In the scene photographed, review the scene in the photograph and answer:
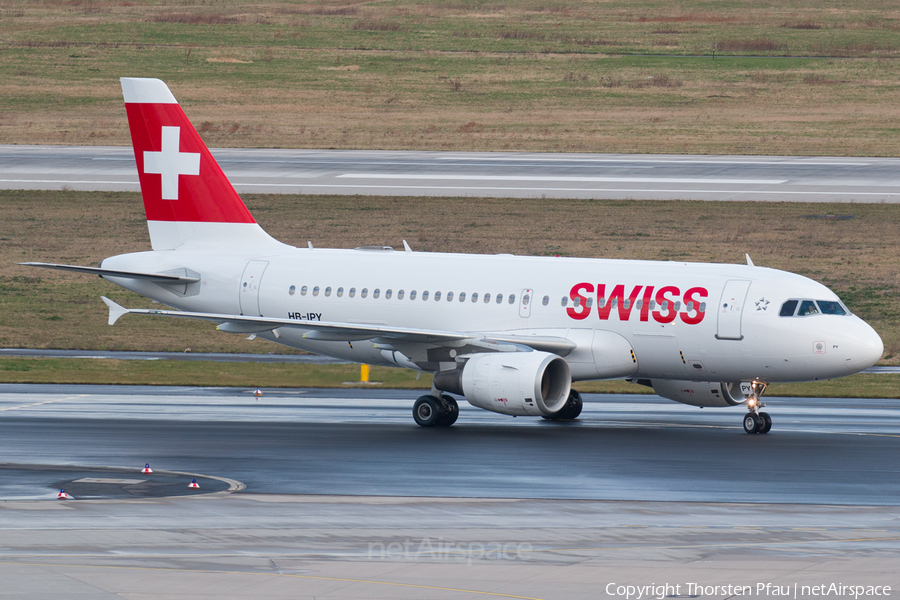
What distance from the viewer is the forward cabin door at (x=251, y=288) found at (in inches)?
1474

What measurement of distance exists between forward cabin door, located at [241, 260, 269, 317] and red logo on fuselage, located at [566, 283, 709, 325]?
886 centimetres

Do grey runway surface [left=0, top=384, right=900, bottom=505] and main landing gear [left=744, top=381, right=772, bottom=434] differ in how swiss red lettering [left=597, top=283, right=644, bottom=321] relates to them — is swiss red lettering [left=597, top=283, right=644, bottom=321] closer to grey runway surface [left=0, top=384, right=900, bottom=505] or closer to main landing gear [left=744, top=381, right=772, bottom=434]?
grey runway surface [left=0, top=384, right=900, bottom=505]

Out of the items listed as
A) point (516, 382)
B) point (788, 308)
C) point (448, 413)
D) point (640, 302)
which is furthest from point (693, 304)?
point (448, 413)

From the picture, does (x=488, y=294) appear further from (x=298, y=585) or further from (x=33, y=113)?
(x=33, y=113)

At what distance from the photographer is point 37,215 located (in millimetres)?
68062

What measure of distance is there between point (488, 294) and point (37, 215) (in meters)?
39.6

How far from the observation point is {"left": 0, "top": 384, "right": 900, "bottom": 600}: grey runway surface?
17.7 metres

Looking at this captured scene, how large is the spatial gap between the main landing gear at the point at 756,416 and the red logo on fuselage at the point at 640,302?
→ 7.52 ft

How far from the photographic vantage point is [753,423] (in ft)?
106

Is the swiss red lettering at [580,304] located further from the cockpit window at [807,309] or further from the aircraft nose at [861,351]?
the aircraft nose at [861,351]

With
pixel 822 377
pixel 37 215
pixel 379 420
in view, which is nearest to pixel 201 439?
pixel 379 420

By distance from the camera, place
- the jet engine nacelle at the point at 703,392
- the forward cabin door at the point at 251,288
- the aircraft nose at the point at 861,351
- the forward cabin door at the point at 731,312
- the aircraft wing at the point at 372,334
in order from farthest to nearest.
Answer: the forward cabin door at the point at 251,288 < the jet engine nacelle at the point at 703,392 < the aircraft wing at the point at 372,334 < the forward cabin door at the point at 731,312 < the aircraft nose at the point at 861,351

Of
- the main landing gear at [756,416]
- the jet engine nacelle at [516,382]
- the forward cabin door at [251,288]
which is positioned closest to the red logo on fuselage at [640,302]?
the jet engine nacelle at [516,382]

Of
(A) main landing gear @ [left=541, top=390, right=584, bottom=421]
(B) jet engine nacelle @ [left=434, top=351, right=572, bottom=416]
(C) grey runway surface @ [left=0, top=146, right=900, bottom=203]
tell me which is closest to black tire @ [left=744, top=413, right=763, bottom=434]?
(B) jet engine nacelle @ [left=434, top=351, right=572, bottom=416]
